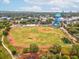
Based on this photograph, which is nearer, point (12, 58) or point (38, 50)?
point (12, 58)

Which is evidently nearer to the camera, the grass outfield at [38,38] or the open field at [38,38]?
the open field at [38,38]

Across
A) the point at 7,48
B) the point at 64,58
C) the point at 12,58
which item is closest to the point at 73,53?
the point at 64,58

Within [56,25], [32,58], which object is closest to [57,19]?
[56,25]

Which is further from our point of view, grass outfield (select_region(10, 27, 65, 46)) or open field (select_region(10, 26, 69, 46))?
grass outfield (select_region(10, 27, 65, 46))

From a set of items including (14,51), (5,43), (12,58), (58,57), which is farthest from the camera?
(5,43)

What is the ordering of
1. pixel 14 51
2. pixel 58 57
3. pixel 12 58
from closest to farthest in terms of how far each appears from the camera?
pixel 58 57
pixel 12 58
pixel 14 51

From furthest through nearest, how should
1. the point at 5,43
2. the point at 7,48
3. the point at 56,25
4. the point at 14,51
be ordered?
the point at 56,25
the point at 5,43
the point at 7,48
the point at 14,51

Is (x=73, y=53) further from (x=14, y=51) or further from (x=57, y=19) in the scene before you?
(x=57, y=19)

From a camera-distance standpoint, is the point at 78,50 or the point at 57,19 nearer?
the point at 78,50

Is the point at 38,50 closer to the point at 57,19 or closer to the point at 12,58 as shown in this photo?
the point at 12,58
